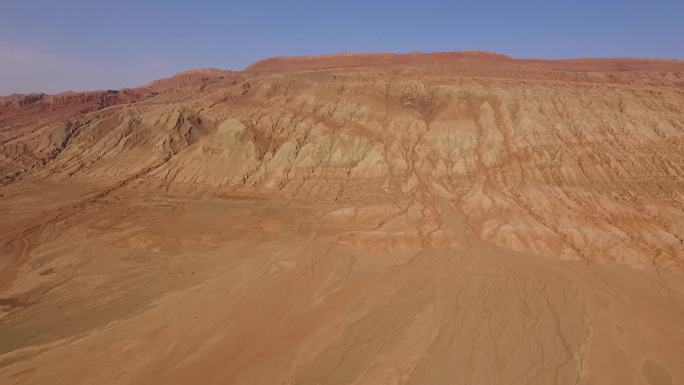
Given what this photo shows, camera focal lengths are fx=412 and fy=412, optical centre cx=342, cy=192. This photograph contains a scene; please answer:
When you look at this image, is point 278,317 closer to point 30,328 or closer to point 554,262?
point 30,328

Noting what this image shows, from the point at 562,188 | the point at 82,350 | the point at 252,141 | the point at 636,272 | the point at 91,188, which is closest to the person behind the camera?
the point at 82,350

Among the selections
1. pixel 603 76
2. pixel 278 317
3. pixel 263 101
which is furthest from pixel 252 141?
pixel 603 76

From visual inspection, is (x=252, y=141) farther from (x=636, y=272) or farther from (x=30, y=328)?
(x=636, y=272)

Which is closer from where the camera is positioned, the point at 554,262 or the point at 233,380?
the point at 233,380

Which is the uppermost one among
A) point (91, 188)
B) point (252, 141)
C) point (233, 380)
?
point (252, 141)

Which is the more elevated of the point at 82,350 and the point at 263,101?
the point at 263,101

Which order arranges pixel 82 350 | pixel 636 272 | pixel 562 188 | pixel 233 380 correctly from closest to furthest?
pixel 233 380
pixel 82 350
pixel 636 272
pixel 562 188
